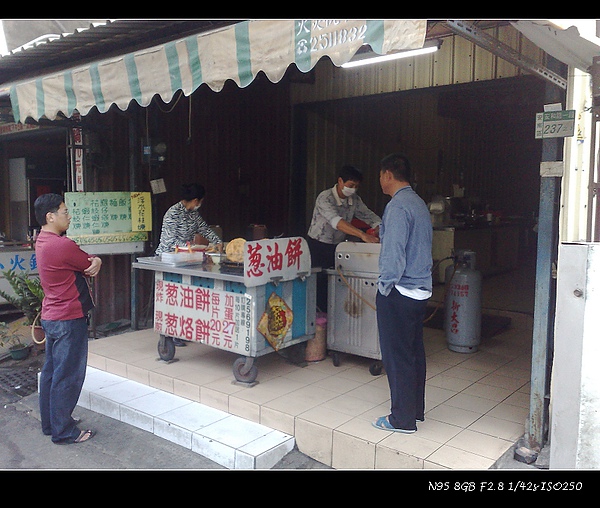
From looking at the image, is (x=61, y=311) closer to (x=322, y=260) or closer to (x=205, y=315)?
(x=205, y=315)

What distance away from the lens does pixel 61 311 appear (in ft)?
13.2

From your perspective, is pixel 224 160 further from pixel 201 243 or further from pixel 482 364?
pixel 482 364

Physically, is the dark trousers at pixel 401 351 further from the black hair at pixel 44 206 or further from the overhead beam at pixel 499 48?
the black hair at pixel 44 206

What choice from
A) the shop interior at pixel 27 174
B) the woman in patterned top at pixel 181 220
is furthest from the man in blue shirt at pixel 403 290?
the shop interior at pixel 27 174

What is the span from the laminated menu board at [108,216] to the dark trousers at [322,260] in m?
2.27

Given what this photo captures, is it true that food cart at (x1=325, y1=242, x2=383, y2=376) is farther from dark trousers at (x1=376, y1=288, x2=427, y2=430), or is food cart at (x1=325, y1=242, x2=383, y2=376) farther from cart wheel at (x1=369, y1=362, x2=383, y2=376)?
dark trousers at (x1=376, y1=288, x2=427, y2=430)

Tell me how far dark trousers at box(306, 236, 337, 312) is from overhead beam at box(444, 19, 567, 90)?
9.23ft

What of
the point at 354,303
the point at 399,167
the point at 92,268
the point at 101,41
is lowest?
the point at 354,303

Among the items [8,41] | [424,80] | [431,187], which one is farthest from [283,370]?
[431,187]

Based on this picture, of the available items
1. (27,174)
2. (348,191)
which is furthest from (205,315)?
(27,174)

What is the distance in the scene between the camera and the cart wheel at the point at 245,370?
4582mm

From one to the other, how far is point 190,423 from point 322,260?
225cm

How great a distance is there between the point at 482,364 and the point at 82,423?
3.66m

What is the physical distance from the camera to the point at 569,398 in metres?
2.86
